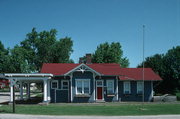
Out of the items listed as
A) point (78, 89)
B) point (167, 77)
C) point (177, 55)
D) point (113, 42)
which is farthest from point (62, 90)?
point (113, 42)

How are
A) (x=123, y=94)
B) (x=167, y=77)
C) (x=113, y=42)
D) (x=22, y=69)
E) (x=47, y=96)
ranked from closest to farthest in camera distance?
(x=47, y=96) < (x=123, y=94) < (x=167, y=77) < (x=22, y=69) < (x=113, y=42)

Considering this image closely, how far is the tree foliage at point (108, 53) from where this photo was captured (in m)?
66.5

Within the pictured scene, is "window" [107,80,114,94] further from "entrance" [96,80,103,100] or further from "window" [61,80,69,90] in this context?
"window" [61,80,69,90]

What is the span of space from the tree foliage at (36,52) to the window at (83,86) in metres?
32.1

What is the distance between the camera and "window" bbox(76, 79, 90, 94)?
112 ft

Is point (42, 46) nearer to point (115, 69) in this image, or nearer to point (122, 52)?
point (122, 52)

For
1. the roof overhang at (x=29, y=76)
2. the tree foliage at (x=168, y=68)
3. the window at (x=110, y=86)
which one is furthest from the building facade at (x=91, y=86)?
the tree foliage at (x=168, y=68)

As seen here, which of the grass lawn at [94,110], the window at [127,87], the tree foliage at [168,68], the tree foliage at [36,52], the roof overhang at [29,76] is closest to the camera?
the grass lawn at [94,110]

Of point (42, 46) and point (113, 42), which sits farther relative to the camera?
point (113, 42)

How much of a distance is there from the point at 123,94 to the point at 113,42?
118ft

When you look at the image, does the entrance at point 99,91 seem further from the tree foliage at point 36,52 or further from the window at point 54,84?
the tree foliage at point 36,52

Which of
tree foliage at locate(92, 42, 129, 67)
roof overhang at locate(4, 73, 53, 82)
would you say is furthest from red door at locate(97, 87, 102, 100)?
tree foliage at locate(92, 42, 129, 67)

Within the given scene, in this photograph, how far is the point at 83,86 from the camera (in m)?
34.2

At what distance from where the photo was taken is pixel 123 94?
35.6 meters
